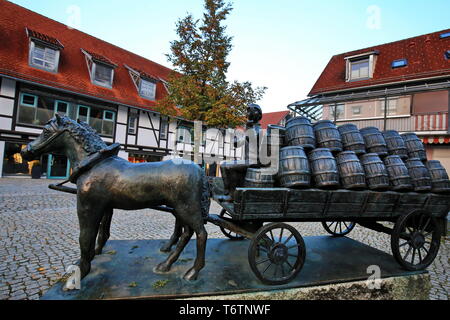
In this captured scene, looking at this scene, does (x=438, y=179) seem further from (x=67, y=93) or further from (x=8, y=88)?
(x=8, y=88)

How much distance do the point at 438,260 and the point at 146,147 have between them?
15.5 metres

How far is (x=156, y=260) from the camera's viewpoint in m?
2.63

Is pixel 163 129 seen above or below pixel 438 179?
above

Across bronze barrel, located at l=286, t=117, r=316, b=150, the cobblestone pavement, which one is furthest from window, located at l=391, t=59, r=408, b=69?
bronze barrel, located at l=286, t=117, r=316, b=150

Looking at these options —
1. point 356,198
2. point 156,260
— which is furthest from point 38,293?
point 356,198

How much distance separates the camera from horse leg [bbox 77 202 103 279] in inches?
81.7

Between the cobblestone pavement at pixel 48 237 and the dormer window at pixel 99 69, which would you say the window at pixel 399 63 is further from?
the dormer window at pixel 99 69

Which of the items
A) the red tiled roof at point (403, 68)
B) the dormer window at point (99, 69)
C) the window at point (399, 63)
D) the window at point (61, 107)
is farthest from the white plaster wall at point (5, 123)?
the window at point (399, 63)

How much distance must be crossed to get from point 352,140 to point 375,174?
0.50 m

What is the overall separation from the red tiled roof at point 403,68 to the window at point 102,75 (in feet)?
43.9

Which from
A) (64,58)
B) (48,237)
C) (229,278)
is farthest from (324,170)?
(64,58)

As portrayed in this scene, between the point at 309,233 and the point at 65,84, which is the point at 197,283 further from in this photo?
the point at 65,84

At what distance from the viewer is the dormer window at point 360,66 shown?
15344mm

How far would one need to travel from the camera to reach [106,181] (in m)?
2.10
